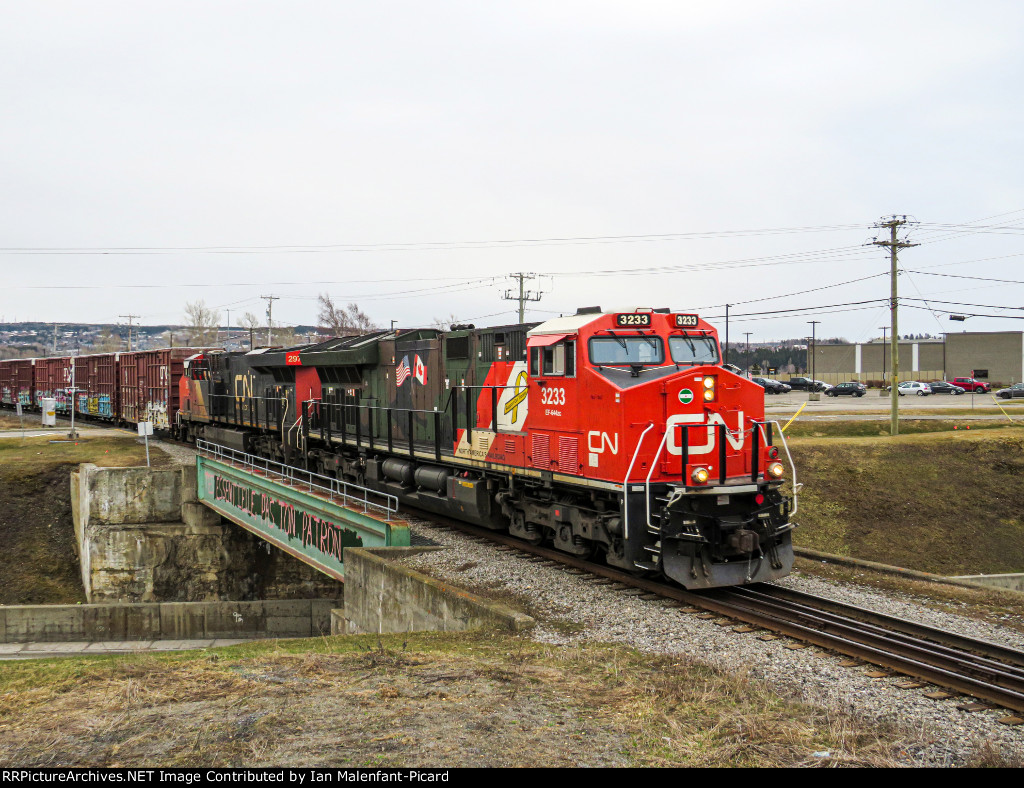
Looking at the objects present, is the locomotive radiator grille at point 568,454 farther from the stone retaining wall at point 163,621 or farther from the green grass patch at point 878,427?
the green grass patch at point 878,427

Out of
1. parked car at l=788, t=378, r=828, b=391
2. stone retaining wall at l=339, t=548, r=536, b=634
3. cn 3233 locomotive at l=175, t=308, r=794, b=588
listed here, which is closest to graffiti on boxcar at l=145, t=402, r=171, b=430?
cn 3233 locomotive at l=175, t=308, r=794, b=588

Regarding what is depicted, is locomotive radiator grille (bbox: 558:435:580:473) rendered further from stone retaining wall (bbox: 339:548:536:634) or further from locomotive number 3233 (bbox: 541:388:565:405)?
stone retaining wall (bbox: 339:548:536:634)

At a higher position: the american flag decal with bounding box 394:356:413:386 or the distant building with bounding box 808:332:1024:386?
the distant building with bounding box 808:332:1024:386

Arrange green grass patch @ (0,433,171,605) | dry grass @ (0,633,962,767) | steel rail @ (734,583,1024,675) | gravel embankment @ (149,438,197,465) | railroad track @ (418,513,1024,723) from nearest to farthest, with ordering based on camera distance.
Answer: dry grass @ (0,633,962,767) < railroad track @ (418,513,1024,723) < steel rail @ (734,583,1024,675) < green grass patch @ (0,433,171,605) < gravel embankment @ (149,438,197,465)

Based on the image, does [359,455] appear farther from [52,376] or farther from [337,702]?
[52,376]

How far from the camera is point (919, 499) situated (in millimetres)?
26734

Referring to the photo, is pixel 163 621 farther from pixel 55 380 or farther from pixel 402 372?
pixel 55 380

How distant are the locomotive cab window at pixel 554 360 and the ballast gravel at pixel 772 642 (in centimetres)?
318

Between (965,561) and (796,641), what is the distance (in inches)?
673

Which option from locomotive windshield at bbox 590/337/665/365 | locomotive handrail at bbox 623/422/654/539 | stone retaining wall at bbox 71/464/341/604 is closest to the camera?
locomotive handrail at bbox 623/422/654/539

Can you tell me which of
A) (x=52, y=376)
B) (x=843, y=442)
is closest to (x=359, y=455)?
(x=843, y=442)

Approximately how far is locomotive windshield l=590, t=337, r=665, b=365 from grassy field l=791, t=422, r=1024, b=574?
557 inches

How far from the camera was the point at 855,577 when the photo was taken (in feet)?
41.9

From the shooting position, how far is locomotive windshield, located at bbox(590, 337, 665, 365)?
12.0 meters
